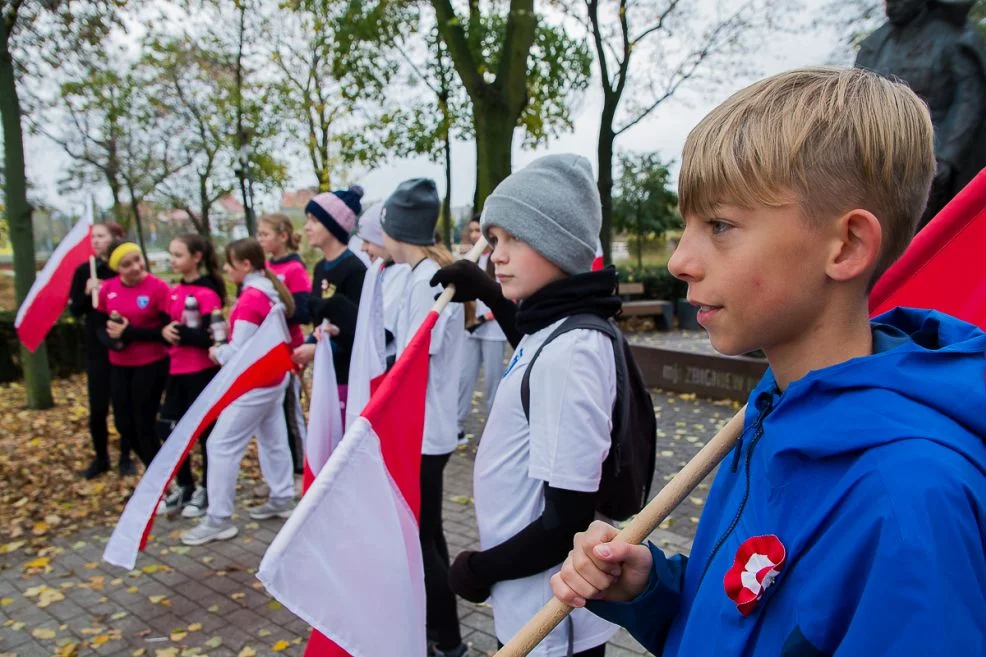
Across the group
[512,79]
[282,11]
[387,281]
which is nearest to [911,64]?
[387,281]

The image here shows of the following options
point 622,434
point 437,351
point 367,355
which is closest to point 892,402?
point 622,434

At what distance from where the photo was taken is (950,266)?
181 centimetres

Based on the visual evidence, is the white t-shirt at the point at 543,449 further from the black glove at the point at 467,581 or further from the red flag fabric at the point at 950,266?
the red flag fabric at the point at 950,266

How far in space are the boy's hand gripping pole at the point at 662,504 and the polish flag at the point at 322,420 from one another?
2.51m

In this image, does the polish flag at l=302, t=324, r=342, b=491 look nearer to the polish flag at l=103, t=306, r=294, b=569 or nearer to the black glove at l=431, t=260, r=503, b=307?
the polish flag at l=103, t=306, r=294, b=569

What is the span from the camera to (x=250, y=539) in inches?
214

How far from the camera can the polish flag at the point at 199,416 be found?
396 cm

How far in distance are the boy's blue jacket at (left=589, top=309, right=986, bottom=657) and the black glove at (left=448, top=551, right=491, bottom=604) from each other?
3.62 feet

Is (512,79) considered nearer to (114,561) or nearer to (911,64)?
(911,64)

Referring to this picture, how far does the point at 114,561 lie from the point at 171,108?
23.6 meters

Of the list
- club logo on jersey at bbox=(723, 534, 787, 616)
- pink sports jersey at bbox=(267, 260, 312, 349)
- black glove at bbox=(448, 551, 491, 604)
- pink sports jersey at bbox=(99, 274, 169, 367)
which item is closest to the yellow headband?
pink sports jersey at bbox=(99, 274, 169, 367)

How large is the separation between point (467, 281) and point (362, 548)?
3.76 feet

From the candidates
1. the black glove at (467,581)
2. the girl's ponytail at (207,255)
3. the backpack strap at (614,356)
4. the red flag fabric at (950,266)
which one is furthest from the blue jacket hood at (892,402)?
the girl's ponytail at (207,255)

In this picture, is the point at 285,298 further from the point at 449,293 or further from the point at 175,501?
the point at 449,293
